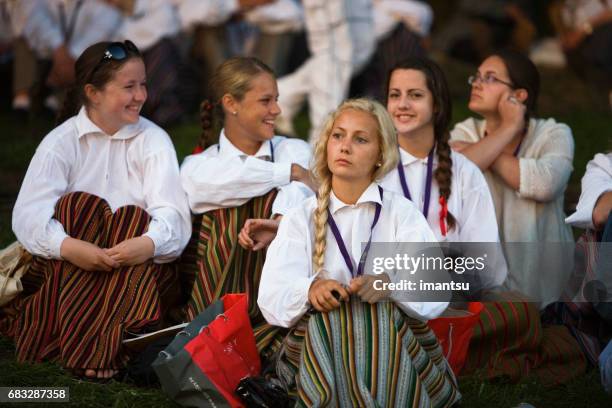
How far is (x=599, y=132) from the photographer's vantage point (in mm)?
7980

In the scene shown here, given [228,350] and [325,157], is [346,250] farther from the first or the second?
[228,350]

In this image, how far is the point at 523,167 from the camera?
496 cm

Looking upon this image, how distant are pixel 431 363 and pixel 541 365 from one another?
2.90 ft

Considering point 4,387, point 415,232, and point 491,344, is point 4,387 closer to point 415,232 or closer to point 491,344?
point 415,232

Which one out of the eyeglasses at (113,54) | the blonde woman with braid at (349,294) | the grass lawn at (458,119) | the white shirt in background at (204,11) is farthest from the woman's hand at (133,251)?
the white shirt in background at (204,11)

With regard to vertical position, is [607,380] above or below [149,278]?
below

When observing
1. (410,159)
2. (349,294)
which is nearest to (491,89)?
(410,159)

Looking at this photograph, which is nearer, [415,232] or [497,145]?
[415,232]

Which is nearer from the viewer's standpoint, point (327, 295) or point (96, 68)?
point (327, 295)

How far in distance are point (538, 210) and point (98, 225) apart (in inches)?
78.2

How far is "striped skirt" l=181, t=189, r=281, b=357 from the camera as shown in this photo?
4500 mm

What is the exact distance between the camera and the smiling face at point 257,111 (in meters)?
4.78

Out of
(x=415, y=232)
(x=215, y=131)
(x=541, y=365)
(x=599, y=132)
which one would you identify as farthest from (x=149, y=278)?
(x=599, y=132)

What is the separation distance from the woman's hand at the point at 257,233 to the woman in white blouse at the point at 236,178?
13 centimetres
